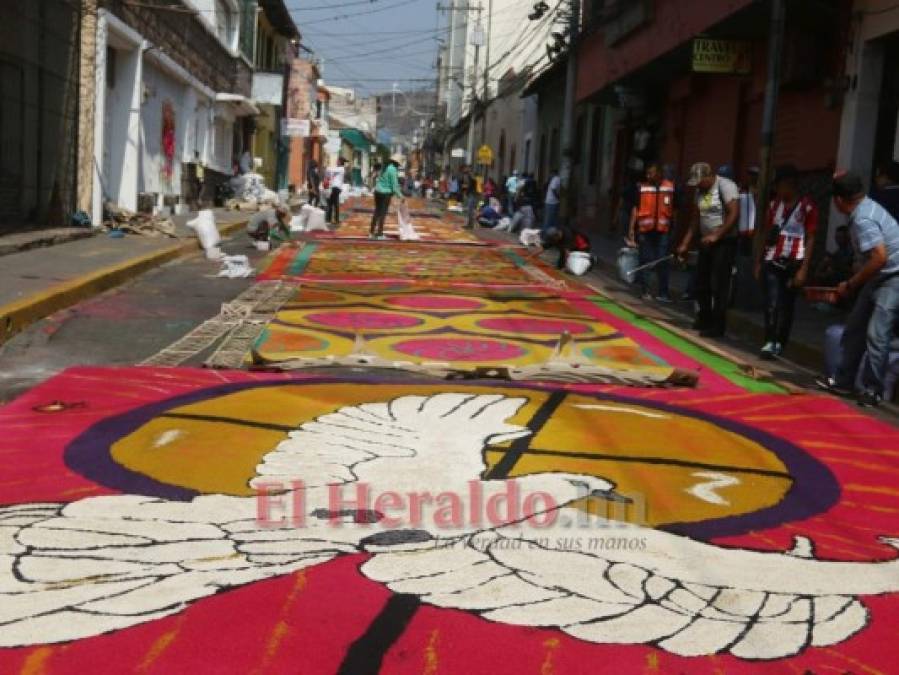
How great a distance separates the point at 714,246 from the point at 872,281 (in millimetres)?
2681

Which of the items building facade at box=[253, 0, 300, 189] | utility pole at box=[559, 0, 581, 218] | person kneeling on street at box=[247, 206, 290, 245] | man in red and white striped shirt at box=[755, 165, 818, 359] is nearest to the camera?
man in red and white striped shirt at box=[755, 165, 818, 359]

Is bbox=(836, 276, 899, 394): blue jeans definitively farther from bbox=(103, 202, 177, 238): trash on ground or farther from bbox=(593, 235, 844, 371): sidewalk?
bbox=(103, 202, 177, 238): trash on ground

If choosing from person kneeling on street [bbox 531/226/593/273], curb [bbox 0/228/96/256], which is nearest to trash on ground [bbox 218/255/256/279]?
curb [bbox 0/228/96/256]

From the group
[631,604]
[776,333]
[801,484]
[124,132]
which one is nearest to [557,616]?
[631,604]

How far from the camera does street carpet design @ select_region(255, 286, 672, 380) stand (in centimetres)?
684

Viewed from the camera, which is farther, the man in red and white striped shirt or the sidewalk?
the sidewalk

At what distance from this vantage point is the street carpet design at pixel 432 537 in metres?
2.54

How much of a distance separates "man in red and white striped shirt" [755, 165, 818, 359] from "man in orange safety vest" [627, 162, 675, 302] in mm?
3049

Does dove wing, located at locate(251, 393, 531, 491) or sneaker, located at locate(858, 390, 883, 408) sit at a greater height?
sneaker, located at locate(858, 390, 883, 408)

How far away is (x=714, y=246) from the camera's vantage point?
886 centimetres

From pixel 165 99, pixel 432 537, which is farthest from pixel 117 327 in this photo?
pixel 165 99

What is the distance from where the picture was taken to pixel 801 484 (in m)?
4.21

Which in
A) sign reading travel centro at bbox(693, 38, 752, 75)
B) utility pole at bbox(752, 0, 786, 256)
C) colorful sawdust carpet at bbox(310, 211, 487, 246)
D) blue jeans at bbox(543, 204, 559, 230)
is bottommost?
colorful sawdust carpet at bbox(310, 211, 487, 246)

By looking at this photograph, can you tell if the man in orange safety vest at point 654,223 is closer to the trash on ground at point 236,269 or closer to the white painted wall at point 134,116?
the trash on ground at point 236,269
